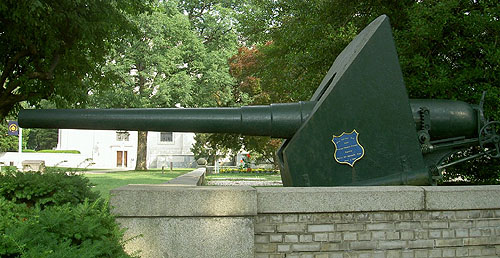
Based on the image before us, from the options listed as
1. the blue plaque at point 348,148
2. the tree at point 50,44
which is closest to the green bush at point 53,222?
the blue plaque at point 348,148

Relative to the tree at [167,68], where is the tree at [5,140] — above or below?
below

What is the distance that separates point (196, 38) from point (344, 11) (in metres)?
17.0

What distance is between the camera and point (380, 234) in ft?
16.7

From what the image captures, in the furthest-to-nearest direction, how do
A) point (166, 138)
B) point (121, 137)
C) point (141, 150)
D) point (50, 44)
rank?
point (166, 138) < point (121, 137) < point (141, 150) < point (50, 44)

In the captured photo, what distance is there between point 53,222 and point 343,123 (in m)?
3.30

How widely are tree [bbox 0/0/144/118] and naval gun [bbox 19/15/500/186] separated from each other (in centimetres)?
407

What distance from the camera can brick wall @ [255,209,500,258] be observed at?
4930mm

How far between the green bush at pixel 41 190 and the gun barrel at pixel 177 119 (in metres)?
0.81

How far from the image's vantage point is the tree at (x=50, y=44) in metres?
9.45

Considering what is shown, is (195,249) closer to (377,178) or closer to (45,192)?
(45,192)

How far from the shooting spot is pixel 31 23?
8.95 m

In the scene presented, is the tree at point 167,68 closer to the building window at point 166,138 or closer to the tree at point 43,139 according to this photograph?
the building window at point 166,138

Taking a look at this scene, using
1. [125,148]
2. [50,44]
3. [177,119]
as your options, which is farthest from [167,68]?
[177,119]

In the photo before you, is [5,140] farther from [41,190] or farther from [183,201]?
[183,201]
